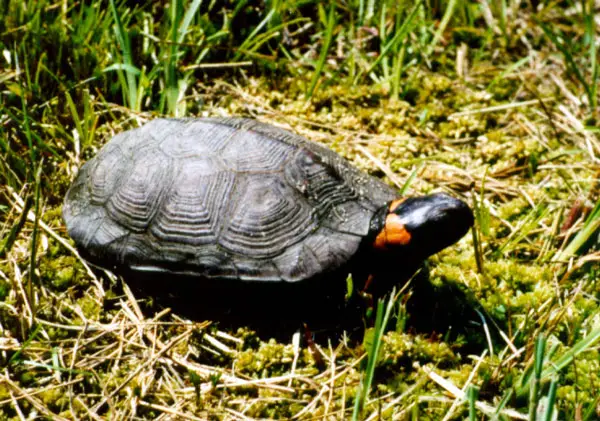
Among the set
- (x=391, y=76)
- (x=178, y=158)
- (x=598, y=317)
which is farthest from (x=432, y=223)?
(x=391, y=76)

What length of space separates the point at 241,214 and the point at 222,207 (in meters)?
0.09

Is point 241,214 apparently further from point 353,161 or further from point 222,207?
point 353,161

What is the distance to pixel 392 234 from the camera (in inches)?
90.8

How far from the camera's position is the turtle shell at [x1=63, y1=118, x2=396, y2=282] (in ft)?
7.60

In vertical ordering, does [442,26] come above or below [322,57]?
above

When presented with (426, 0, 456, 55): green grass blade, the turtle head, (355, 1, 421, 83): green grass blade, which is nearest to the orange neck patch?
the turtle head

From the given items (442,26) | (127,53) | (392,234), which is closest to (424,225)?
(392,234)

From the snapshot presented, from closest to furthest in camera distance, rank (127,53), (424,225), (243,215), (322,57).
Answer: (424,225) < (243,215) < (127,53) < (322,57)

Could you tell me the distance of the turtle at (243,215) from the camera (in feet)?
7.52

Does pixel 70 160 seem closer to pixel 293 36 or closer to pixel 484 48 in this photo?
pixel 293 36

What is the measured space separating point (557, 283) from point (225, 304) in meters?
1.50

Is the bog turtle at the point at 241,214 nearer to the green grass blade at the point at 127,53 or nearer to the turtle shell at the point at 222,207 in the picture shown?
the turtle shell at the point at 222,207

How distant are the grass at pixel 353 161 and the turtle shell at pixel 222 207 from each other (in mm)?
246

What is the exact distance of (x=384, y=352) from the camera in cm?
227
